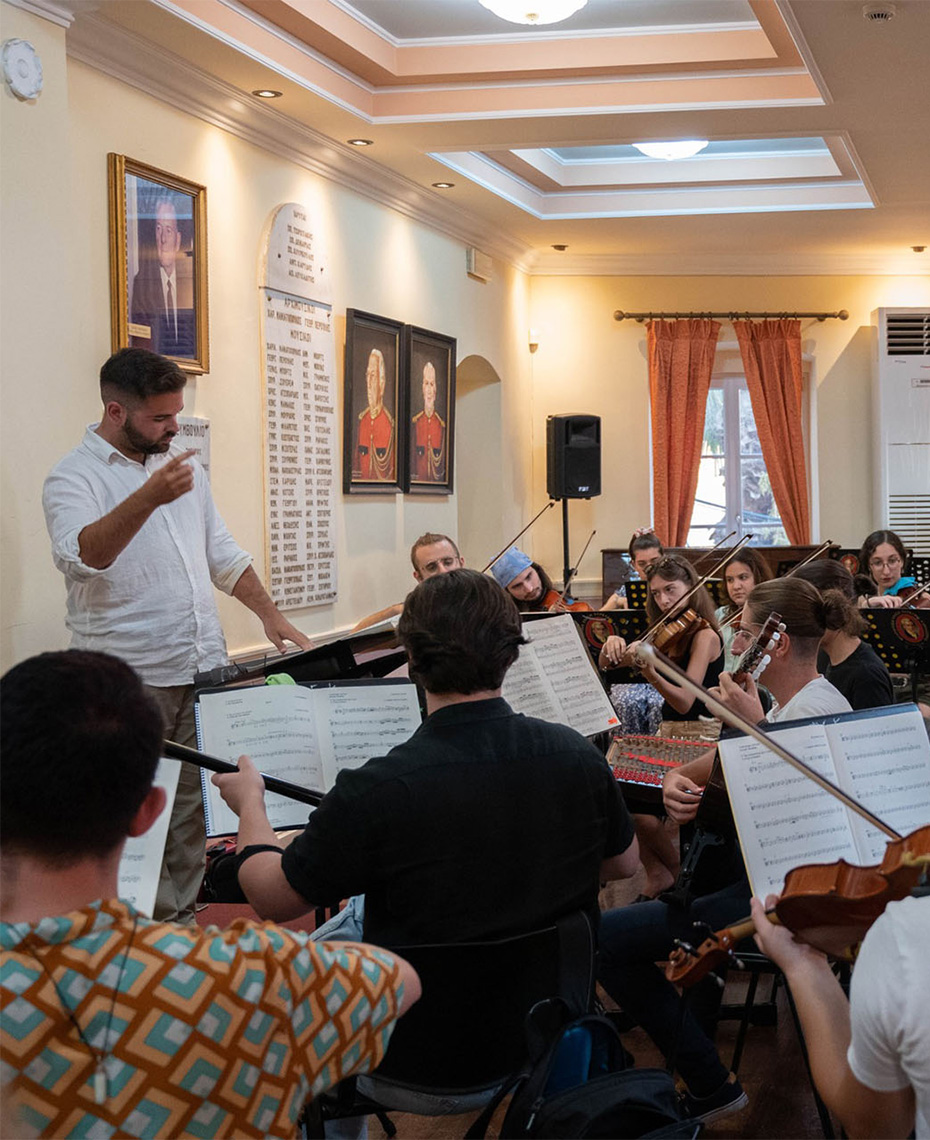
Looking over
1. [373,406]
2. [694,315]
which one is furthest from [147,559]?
[694,315]

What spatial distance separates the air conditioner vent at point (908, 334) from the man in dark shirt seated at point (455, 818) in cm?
760

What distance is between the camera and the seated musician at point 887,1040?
4.09 feet

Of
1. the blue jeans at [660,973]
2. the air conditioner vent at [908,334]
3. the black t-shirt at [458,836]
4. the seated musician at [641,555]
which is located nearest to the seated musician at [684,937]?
the blue jeans at [660,973]

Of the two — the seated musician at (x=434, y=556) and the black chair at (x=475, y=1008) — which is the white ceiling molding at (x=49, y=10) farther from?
the black chair at (x=475, y=1008)

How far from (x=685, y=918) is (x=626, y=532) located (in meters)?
6.40

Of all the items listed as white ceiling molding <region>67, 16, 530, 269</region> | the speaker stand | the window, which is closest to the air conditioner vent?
the window

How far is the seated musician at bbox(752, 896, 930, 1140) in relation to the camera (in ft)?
4.09

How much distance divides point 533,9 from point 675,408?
15.1ft

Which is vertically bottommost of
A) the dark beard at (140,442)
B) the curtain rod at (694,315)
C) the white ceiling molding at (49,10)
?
the dark beard at (140,442)

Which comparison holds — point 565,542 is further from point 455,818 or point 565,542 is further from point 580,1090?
point 580,1090

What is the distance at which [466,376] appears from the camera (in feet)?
26.5

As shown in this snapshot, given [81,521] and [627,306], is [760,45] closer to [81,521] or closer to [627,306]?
[81,521]

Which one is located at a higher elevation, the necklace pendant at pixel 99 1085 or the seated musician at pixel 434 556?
the seated musician at pixel 434 556

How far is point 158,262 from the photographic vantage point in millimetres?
4227
